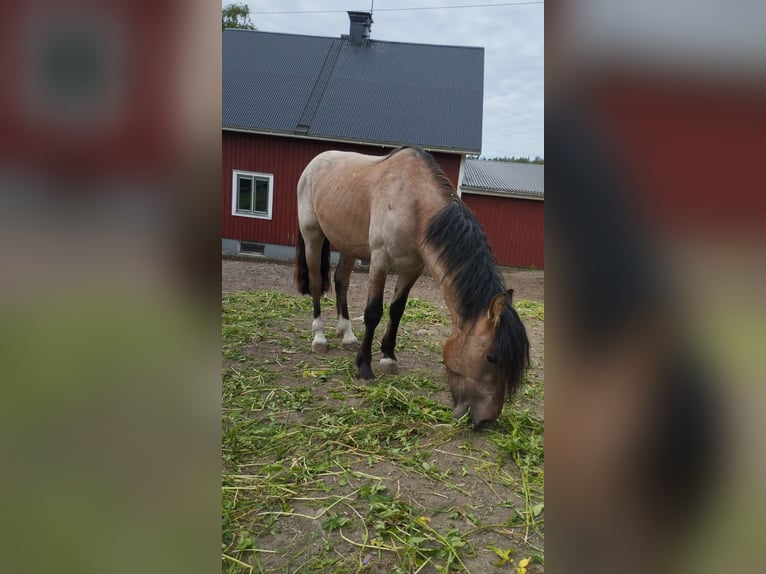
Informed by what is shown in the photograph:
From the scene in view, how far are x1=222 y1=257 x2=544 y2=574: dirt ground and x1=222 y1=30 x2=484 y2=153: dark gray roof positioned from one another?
4.22m

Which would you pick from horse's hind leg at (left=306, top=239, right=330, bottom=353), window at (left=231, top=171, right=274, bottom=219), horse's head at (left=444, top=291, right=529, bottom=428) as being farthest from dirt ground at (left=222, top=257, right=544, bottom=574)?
window at (left=231, top=171, right=274, bottom=219)

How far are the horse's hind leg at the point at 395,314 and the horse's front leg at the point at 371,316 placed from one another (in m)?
0.18

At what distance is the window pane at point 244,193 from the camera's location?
1256 centimetres

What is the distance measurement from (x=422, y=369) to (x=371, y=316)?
2.85 ft

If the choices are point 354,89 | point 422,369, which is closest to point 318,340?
point 422,369

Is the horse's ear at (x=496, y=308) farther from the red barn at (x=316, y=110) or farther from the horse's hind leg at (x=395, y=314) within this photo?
the red barn at (x=316, y=110)

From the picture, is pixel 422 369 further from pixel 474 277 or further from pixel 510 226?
pixel 510 226

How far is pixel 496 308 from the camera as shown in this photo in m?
2.95
